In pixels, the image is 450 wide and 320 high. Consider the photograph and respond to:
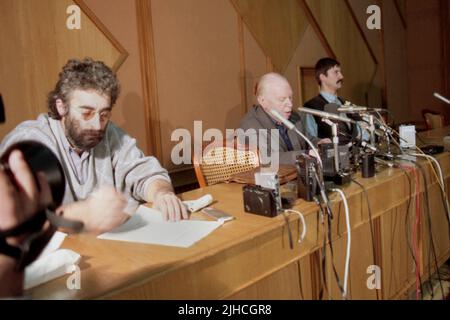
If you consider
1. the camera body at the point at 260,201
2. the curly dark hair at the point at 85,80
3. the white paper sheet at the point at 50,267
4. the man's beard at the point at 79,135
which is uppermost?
the curly dark hair at the point at 85,80

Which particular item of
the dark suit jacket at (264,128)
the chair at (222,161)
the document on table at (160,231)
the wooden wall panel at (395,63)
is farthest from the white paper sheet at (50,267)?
the wooden wall panel at (395,63)

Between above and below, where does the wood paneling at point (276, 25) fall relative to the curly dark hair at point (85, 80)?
above

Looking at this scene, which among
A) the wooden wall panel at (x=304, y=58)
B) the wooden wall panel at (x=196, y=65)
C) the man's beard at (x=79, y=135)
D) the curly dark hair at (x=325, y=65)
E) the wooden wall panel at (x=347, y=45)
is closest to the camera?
the man's beard at (x=79, y=135)

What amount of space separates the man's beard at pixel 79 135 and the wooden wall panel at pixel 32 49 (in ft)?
2.71

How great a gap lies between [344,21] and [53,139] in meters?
4.49

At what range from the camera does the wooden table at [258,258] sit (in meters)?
0.91

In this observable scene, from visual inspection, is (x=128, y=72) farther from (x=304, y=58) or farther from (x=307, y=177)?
(x=304, y=58)

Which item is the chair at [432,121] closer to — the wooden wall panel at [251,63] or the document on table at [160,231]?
the wooden wall panel at [251,63]

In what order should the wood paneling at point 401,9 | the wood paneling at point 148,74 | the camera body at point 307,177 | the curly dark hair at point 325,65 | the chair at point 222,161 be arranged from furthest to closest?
the wood paneling at point 401,9 < the curly dark hair at point 325,65 < the wood paneling at point 148,74 < the chair at point 222,161 < the camera body at point 307,177

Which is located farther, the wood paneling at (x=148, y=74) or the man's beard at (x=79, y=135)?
the wood paneling at (x=148, y=74)

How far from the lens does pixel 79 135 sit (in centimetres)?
156

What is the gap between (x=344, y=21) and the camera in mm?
5008

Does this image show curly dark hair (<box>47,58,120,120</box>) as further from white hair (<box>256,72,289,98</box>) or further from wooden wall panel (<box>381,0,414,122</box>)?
wooden wall panel (<box>381,0,414,122</box>)
